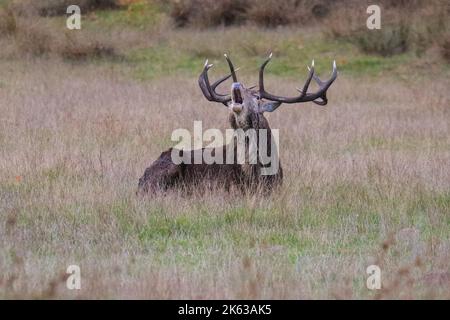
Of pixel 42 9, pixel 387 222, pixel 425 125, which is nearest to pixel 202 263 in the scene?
pixel 387 222

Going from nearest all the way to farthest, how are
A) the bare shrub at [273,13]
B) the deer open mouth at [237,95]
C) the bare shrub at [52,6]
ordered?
1. the deer open mouth at [237,95]
2. the bare shrub at [52,6]
3. the bare shrub at [273,13]

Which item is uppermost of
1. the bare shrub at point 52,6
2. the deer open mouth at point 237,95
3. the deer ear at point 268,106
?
the bare shrub at point 52,6

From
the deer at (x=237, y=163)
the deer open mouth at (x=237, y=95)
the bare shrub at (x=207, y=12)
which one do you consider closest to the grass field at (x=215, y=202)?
the deer at (x=237, y=163)

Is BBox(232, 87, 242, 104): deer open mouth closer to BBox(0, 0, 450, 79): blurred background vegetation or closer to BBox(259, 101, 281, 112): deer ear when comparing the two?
BBox(259, 101, 281, 112): deer ear

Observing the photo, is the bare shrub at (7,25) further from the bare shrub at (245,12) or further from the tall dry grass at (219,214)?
the tall dry grass at (219,214)

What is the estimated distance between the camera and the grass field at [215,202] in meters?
7.63

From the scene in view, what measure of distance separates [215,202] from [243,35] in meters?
17.6

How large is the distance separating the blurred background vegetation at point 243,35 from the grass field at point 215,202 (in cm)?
265

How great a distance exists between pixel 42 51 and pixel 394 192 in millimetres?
14746

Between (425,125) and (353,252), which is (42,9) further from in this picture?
(353,252)

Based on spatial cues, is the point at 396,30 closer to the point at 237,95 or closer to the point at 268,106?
the point at 268,106

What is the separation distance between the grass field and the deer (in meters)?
0.24

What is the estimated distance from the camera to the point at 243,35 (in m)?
27.4

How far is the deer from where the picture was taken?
35.0ft
